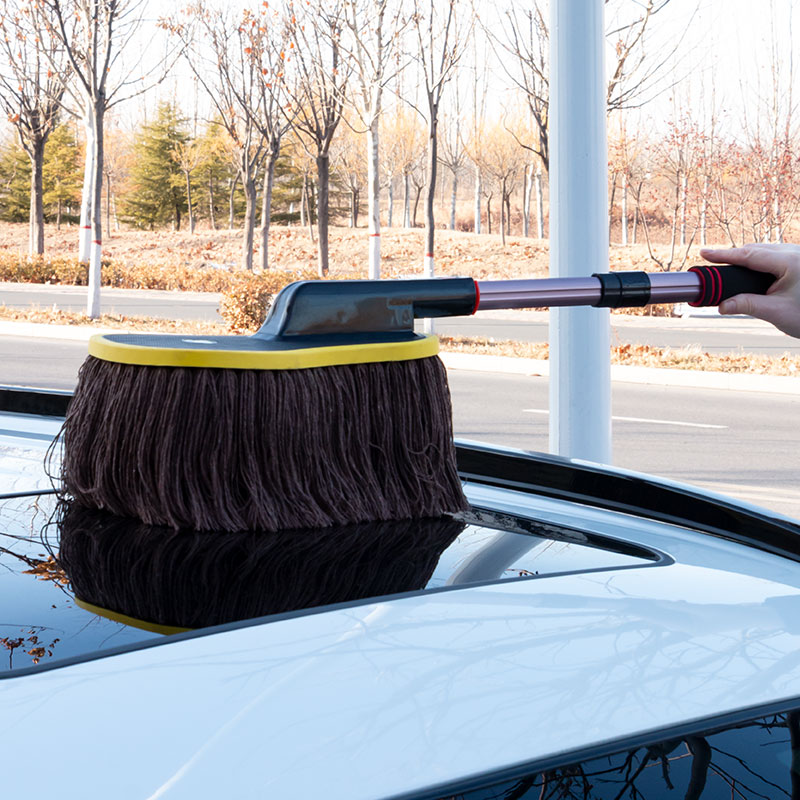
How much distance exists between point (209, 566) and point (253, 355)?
0.99 feet

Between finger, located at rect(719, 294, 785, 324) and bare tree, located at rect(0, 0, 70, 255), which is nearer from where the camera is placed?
finger, located at rect(719, 294, 785, 324)

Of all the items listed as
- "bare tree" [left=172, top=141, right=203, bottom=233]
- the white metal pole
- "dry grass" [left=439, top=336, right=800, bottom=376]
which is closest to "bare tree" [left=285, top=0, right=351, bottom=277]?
"dry grass" [left=439, top=336, right=800, bottom=376]

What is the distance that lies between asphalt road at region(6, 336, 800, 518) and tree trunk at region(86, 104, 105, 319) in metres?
3.20

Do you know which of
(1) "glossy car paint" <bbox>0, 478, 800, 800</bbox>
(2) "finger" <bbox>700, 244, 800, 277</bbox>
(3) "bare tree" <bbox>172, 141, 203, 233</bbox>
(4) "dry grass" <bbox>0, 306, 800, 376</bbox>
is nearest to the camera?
(1) "glossy car paint" <bbox>0, 478, 800, 800</bbox>

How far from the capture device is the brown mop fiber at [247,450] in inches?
49.6

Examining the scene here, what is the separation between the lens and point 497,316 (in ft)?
62.6

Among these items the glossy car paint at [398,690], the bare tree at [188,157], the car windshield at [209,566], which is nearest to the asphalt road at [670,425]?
the car windshield at [209,566]

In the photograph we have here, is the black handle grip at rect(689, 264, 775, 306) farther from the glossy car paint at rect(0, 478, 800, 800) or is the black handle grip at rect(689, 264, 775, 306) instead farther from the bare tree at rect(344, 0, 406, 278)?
the bare tree at rect(344, 0, 406, 278)

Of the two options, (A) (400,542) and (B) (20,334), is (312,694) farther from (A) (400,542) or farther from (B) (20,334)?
(B) (20,334)

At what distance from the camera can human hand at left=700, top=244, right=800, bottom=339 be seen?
144cm

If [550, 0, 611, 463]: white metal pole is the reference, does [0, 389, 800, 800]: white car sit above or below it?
below

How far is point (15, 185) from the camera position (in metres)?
47.1

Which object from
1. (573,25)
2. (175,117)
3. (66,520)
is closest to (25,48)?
(573,25)

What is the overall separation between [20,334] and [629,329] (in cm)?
906
